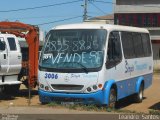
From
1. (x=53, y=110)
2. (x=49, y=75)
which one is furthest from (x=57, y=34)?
(x=53, y=110)

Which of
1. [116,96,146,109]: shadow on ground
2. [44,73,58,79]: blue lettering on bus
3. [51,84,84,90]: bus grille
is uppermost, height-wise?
[44,73,58,79]: blue lettering on bus

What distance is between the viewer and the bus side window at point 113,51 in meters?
14.3

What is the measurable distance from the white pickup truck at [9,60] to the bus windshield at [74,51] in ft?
10.8

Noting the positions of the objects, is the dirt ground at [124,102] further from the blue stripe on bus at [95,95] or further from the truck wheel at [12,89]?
the blue stripe on bus at [95,95]

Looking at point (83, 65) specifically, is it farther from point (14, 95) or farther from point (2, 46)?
point (14, 95)

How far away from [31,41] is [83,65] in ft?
17.9

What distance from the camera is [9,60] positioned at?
17.8 metres

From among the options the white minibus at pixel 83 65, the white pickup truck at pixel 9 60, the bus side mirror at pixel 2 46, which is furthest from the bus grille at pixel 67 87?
the bus side mirror at pixel 2 46

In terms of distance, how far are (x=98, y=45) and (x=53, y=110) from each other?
9.06 feet

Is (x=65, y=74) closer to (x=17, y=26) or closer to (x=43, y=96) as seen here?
(x=43, y=96)

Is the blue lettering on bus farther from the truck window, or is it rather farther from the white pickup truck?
the truck window

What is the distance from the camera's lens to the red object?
18.9 meters

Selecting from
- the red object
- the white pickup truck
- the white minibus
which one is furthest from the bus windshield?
Result: the red object

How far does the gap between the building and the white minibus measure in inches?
1293
